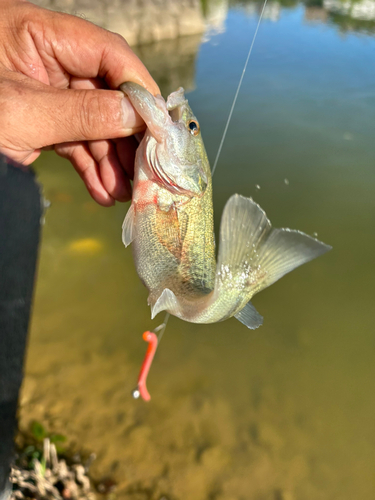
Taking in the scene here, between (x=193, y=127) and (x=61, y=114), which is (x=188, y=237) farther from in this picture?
(x=61, y=114)

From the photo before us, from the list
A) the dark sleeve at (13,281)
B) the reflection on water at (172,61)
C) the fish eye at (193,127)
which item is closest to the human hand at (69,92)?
the fish eye at (193,127)

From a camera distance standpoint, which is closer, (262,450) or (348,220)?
(262,450)

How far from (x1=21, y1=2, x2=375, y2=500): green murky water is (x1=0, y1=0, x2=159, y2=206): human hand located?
1733mm

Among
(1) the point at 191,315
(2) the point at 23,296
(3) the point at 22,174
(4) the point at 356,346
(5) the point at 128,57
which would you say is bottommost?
(4) the point at 356,346

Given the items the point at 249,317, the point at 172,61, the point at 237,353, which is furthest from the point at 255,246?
the point at 172,61

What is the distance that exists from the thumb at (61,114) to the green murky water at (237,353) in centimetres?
225

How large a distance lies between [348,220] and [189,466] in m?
3.64

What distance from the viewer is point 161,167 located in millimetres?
1899

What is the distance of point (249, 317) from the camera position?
165 cm

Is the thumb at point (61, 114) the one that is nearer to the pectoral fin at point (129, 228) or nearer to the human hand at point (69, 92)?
the human hand at point (69, 92)

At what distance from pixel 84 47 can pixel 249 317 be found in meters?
1.81

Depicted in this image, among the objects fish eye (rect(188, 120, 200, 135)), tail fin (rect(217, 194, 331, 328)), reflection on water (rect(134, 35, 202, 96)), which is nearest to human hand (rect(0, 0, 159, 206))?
fish eye (rect(188, 120, 200, 135))

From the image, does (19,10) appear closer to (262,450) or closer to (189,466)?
(189,466)

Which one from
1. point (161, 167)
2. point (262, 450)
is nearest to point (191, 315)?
point (161, 167)
